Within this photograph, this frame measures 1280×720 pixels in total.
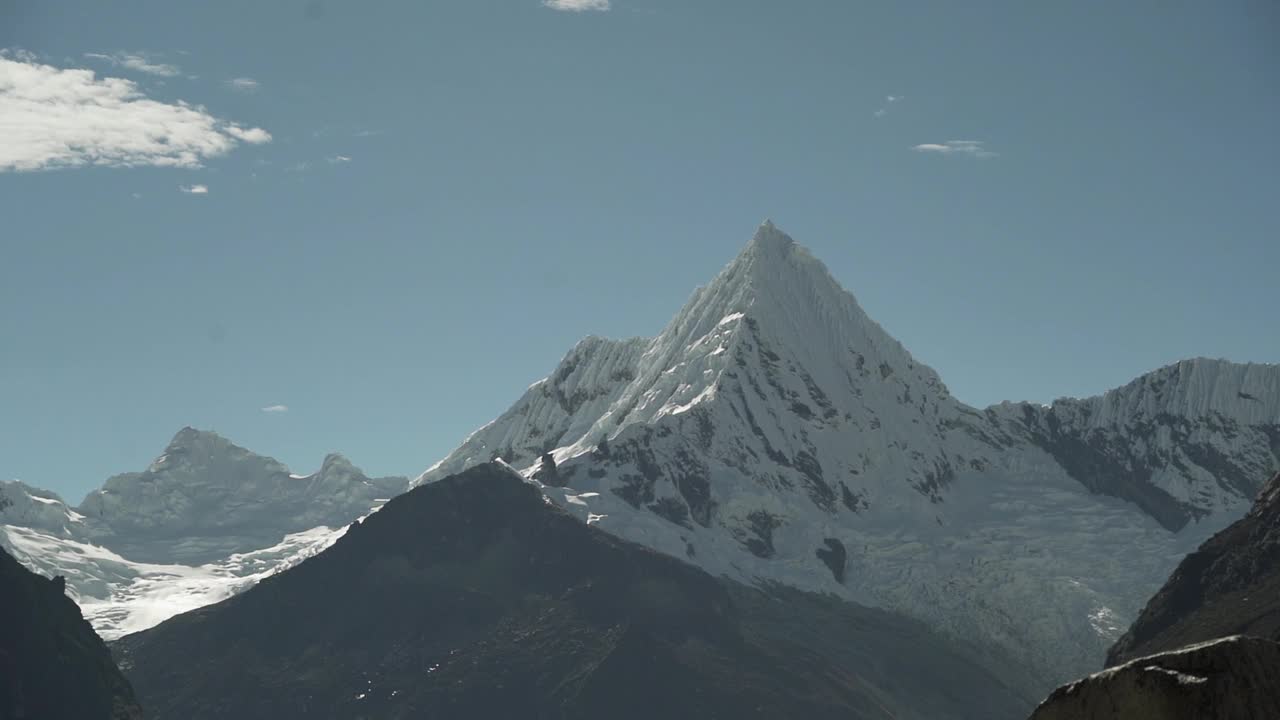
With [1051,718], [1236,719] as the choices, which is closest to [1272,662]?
[1236,719]

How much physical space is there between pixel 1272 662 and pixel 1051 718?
4058 millimetres

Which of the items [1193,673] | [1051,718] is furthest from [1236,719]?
[1051,718]

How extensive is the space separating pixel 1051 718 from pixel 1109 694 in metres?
1.40

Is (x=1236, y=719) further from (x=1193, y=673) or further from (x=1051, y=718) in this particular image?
(x=1051, y=718)

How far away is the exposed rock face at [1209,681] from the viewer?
34031 millimetres

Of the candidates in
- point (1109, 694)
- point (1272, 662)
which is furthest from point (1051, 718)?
point (1272, 662)

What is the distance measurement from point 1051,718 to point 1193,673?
2988 millimetres

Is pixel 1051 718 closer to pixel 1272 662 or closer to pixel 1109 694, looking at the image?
pixel 1109 694

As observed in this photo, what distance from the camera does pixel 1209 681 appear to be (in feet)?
112

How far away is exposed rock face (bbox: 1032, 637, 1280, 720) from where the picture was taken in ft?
112

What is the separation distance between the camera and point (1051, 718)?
36.1 meters

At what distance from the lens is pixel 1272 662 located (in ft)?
113

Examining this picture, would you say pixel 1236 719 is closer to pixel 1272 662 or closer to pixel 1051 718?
pixel 1272 662

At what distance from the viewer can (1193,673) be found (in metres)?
34.2
